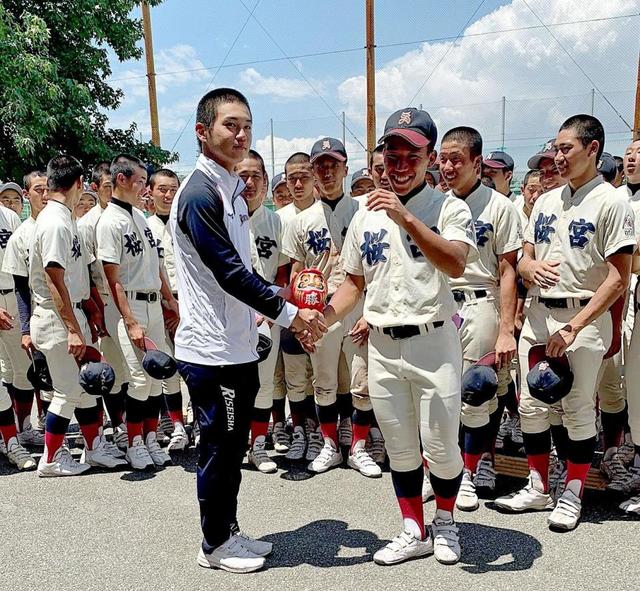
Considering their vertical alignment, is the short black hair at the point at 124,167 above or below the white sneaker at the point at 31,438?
above

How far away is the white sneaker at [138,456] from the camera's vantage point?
4.31 meters

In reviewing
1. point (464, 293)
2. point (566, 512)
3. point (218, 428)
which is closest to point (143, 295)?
point (218, 428)

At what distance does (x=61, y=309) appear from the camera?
13.0ft

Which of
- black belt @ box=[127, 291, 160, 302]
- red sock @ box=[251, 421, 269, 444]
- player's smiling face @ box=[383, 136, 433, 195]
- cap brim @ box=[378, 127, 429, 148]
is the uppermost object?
cap brim @ box=[378, 127, 429, 148]

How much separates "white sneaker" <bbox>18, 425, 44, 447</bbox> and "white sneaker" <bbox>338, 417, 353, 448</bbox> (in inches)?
101

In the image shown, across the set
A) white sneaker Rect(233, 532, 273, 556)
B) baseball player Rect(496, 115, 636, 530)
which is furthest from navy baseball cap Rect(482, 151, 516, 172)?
white sneaker Rect(233, 532, 273, 556)

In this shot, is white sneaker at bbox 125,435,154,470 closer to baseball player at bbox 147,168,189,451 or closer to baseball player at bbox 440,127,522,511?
baseball player at bbox 147,168,189,451

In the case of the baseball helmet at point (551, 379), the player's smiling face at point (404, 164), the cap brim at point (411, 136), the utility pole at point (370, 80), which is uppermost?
the utility pole at point (370, 80)

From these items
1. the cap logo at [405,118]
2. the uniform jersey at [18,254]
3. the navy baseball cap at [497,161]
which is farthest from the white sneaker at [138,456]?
the navy baseball cap at [497,161]

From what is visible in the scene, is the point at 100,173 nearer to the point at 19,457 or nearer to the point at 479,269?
the point at 19,457

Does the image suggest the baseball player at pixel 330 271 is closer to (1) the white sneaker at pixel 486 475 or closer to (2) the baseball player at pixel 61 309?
(1) the white sneaker at pixel 486 475

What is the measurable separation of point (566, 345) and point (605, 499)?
46.5 inches

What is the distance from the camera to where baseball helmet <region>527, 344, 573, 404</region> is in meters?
3.14

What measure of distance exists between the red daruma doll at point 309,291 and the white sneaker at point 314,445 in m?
1.89
